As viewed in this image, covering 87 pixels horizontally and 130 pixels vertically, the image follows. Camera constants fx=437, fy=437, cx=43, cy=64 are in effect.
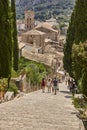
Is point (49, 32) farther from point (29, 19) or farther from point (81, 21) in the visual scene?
point (81, 21)

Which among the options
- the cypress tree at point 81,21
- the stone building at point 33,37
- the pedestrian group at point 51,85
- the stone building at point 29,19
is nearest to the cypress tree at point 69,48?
the pedestrian group at point 51,85

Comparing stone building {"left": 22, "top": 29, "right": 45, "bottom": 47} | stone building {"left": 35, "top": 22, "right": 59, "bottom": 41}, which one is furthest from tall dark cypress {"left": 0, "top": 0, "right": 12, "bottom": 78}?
stone building {"left": 35, "top": 22, "right": 59, "bottom": 41}

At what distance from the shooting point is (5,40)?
2694 cm

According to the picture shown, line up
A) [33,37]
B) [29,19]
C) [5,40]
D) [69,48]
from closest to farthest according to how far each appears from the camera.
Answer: [5,40], [69,48], [33,37], [29,19]

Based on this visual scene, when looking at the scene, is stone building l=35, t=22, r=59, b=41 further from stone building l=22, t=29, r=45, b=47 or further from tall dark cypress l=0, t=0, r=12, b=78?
tall dark cypress l=0, t=0, r=12, b=78

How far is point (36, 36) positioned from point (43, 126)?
3494 inches

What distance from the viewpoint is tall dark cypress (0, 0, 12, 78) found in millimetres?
26609

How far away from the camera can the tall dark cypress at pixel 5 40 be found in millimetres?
26609

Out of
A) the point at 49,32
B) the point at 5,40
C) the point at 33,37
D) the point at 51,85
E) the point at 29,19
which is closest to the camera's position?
the point at 5,40

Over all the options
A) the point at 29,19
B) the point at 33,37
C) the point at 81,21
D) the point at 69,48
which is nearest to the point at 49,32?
the point at 29,19

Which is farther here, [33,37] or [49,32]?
[49,32]

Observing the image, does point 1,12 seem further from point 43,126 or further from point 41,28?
point 41,28

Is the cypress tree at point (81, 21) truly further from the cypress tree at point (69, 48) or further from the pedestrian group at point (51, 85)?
the cypress tree at point (69, 48)

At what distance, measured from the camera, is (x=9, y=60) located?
27266 mm
